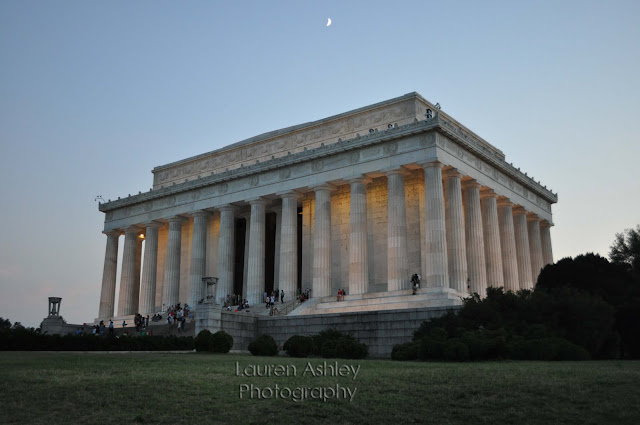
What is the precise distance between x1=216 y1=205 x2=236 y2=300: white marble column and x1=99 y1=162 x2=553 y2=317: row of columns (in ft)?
0.29

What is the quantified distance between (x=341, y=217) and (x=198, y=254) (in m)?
14.3

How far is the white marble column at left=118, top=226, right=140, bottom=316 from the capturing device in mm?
63438

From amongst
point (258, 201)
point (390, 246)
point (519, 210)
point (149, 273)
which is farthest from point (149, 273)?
point (519, 210)

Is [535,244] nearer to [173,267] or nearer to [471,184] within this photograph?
[471,184]

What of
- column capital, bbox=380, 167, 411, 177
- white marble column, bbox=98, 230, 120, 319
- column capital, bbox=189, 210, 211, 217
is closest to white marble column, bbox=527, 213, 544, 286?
column capital, bbox=380, 167, 411, 177

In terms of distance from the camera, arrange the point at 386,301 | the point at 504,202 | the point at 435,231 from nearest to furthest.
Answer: the point at 386,301
the point at 435,231
the point at 504,202

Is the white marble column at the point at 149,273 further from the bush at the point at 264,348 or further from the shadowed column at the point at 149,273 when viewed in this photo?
the bush at the point at 264,348

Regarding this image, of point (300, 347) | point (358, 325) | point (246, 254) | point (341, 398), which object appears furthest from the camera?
point (246, 254)

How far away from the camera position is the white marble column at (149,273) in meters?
61.0

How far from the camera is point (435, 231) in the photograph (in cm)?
4381

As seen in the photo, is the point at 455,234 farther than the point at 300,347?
Yes

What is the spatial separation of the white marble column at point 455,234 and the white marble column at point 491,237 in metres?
5.03

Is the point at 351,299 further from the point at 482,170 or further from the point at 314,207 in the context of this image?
the point at 482,170

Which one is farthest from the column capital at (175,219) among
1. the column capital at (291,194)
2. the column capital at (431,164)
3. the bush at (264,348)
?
the bush at (264,348)
